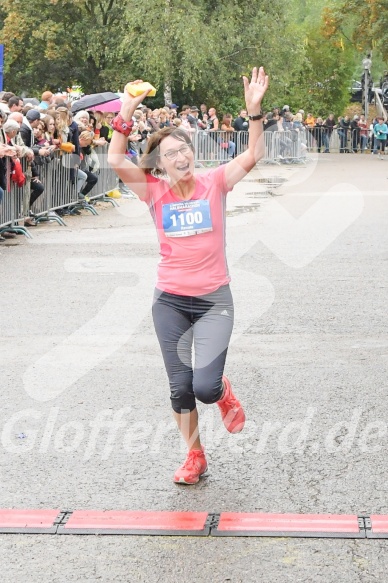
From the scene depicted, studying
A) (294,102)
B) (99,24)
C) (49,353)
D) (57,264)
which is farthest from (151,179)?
(294,102)

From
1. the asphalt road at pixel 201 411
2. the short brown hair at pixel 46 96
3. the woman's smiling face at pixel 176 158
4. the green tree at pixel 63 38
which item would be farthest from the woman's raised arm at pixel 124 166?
the green tree at pixel 63 38

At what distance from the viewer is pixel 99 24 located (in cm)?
5034

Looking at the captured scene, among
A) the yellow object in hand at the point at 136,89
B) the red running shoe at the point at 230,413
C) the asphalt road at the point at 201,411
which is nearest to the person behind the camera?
the asphalt road at the point at 201,411

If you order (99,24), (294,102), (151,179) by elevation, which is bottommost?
(294,102)

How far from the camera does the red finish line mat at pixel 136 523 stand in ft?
15.6

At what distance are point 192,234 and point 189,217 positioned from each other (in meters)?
0.08

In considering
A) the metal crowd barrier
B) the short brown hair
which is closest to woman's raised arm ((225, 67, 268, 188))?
the metal crowd barrier

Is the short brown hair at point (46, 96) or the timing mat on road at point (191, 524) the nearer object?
the timing mat on road at point (191, 524)

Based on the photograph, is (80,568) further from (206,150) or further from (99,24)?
(99,24)

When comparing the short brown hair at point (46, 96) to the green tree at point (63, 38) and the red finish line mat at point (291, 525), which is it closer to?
the red finish line mat at point (291, 525)

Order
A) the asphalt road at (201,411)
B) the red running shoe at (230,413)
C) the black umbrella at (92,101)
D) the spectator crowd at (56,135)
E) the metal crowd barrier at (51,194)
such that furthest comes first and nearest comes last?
the black umbrella at (92,101) < the metal crowd barrier at (51,194) < the spectator crowd at (56,135) < the red running shoe at (230,413) < the asphalt road at (201,411)

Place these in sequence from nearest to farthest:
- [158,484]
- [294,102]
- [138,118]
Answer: [158,484]
[138,118]
[294,102]

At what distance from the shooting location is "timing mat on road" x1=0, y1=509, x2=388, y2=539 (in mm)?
4734

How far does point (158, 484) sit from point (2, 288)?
259 inches
